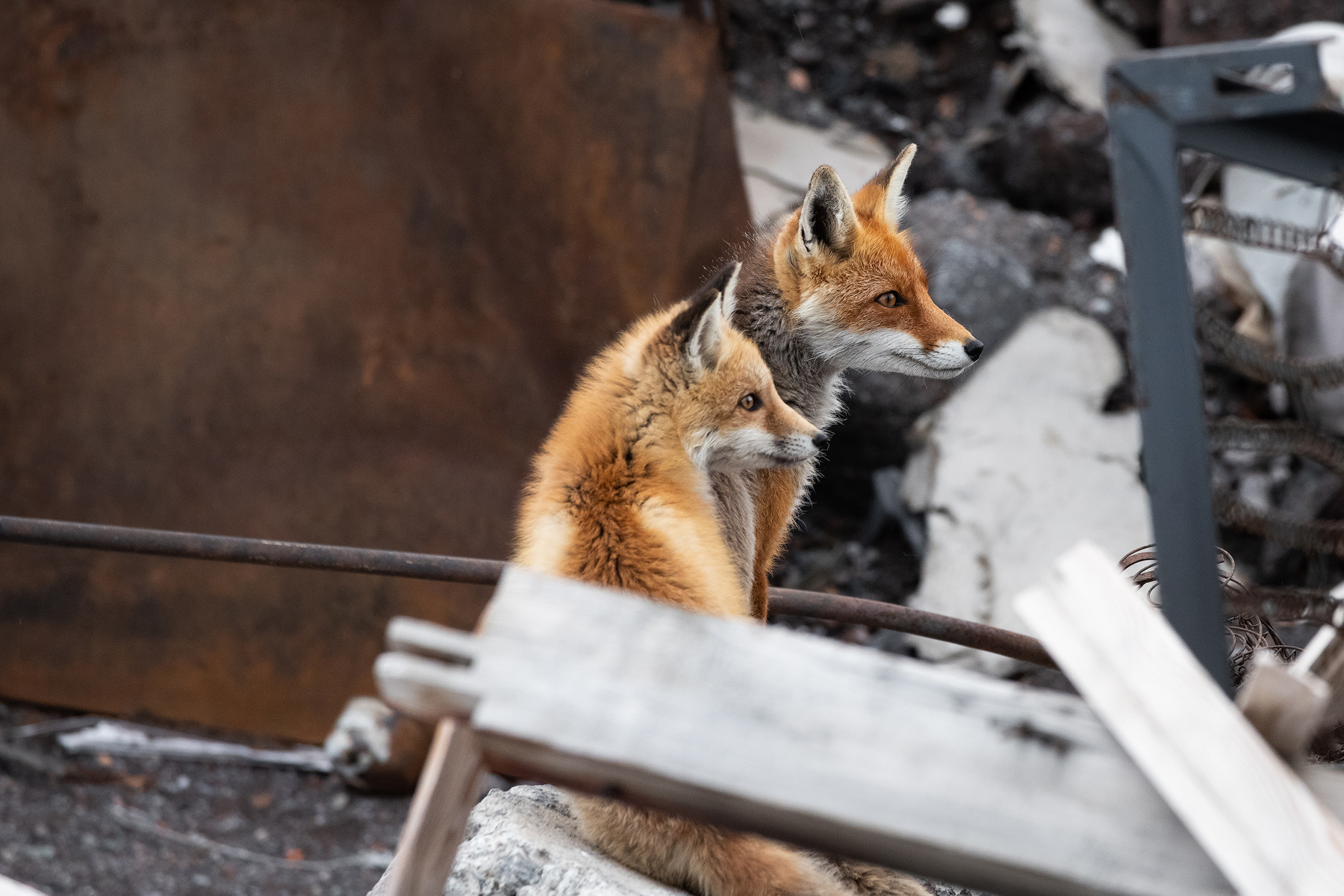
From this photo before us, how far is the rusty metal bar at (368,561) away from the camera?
2531 millimetres

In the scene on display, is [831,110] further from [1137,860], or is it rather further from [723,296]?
[1137,860]

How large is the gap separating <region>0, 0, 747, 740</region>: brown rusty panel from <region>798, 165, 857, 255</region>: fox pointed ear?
2.29 m

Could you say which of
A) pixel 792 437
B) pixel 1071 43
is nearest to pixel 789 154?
pixel 1071 43

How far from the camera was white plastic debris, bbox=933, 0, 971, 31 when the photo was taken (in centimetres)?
791

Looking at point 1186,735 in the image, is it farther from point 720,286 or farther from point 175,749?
point 175,749

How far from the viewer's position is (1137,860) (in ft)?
3.81

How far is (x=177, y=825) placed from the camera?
391cm

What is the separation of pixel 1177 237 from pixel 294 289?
12.1 feet

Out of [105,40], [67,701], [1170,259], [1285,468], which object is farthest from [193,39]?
[1285,468]

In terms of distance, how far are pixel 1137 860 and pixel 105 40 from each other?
4352 mm

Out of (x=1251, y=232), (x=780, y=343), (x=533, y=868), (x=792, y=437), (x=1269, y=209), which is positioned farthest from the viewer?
(x=1269, y=209)

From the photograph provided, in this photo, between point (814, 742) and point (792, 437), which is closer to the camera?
point (814, 742)

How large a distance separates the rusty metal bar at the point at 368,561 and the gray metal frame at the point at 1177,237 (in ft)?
4.09

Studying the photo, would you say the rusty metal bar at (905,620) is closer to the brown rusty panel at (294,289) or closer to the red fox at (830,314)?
the red fox at (830,314)
